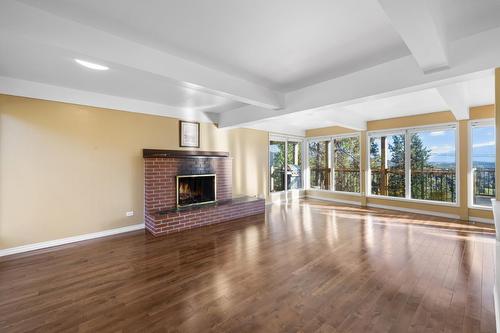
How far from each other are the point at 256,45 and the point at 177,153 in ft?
9.84

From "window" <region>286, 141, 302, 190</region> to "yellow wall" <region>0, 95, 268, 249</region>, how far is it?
403cm

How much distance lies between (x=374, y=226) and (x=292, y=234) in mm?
1734

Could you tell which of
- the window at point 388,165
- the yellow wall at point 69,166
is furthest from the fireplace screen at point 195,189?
the window at point 388,165

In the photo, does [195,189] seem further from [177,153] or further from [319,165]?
[319,165]

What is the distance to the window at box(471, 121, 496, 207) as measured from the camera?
4.66 metres

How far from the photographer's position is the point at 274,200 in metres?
6.99

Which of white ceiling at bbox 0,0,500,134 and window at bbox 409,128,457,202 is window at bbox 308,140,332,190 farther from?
white ceiling at bbox 0,0,500,134

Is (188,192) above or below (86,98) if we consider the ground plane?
below

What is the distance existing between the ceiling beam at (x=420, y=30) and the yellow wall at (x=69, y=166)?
422cm

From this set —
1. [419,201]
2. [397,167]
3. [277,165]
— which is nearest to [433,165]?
[397,167]

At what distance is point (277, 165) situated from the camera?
7191 millimetres

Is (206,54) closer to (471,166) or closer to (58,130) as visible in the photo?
(58,130)

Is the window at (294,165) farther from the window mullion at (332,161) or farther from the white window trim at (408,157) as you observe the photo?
the white window trim at (408,157)

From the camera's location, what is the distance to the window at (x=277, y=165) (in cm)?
700
